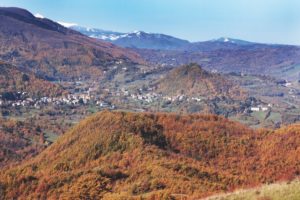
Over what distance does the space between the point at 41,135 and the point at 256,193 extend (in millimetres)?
87801

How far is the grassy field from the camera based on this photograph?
19875mm

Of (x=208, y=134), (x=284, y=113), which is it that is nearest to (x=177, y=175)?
(x=208, y=134)

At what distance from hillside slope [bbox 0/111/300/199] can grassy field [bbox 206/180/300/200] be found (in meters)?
7.06

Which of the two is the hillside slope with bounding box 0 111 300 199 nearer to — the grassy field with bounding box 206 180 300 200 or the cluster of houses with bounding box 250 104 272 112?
the grassy field with bounding box 206 180 300 200

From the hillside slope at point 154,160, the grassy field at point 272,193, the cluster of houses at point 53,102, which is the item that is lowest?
the cluster of houses at point 53,102

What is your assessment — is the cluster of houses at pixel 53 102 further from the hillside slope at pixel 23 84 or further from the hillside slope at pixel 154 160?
the hillside slope at pixel 154 160

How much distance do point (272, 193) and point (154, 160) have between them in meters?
25.9

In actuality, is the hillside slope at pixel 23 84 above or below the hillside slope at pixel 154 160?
below

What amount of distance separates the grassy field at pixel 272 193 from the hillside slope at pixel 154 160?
706cm

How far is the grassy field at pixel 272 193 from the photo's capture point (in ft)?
65.2

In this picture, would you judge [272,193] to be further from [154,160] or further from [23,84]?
[23,84]

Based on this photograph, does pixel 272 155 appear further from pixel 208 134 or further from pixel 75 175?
pixel 75 175

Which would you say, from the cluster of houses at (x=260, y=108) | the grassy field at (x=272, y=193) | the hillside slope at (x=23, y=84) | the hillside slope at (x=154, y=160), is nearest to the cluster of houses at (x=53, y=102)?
the hillside slope at (x=23, y=84)

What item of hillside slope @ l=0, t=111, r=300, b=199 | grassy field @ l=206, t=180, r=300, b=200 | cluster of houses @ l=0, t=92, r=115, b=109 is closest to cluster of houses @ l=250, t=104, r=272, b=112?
cluster of houses @ l=0, t=92, r=115, b=109
